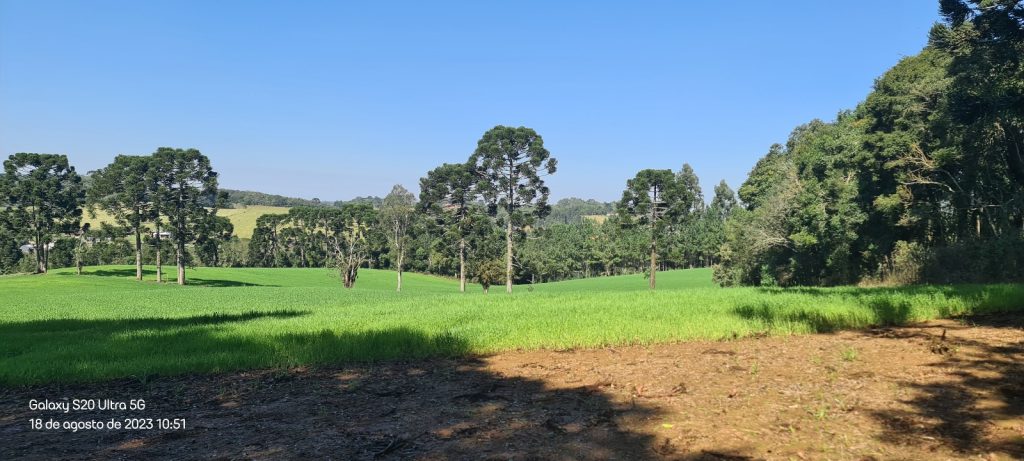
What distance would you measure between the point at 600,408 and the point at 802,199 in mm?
41274

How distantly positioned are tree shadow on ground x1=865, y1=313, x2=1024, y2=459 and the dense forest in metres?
14.1

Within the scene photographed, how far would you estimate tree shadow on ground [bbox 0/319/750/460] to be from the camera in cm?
528

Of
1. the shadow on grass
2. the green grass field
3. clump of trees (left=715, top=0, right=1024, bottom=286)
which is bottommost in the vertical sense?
the green grass field

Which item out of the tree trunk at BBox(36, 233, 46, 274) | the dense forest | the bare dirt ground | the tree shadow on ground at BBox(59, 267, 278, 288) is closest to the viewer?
the bare dirt ground

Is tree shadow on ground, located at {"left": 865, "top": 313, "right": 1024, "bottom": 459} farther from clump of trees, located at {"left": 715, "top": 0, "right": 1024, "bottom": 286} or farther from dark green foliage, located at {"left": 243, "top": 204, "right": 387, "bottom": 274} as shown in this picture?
dark green foliage, located at {"left": 243, "top": 204, "right": 387, "bottom": 274}

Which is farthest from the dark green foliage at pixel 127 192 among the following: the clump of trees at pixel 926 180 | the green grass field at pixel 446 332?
the clump of trees at pixel 926 180

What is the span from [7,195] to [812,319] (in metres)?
89.5

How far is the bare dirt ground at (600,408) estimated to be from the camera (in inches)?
203

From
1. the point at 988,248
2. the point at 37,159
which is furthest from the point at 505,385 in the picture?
the point at 37,159

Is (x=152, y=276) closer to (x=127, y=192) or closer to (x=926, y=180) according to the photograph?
(x=127, y=192)

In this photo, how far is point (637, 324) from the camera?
12.3 m

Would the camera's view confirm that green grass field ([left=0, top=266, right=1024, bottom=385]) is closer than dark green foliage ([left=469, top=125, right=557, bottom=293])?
Yes

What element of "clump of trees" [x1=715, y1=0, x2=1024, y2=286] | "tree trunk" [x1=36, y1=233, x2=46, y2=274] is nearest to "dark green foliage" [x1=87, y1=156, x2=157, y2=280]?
"tree trunk" [x1=36, y1=233, x2=46, y2=274]

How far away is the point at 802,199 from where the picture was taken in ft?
135
